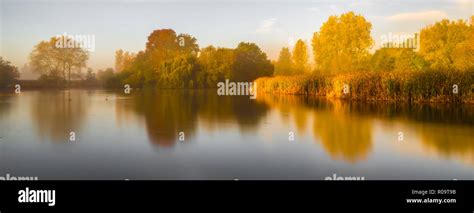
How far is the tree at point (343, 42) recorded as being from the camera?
48.7 m

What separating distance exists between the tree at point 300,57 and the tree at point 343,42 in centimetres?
267

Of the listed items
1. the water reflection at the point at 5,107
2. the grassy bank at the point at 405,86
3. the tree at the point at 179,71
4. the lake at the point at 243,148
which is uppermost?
the tree at the point at 179,71

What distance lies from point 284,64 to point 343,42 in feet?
42.0

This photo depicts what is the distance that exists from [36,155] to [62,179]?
2794 mm

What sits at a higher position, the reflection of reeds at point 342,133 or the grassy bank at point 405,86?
the grassy bank at point 405,86

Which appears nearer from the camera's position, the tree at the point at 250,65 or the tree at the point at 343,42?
the tree at the point at 343,42

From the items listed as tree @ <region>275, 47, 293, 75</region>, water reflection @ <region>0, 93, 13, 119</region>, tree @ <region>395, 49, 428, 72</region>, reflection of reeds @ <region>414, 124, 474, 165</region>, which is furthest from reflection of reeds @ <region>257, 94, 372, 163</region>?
tree @ <region>275, 47, 293, 75</region>

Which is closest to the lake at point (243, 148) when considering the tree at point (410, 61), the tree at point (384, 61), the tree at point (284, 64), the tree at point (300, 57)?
the tree at point (410, 61)

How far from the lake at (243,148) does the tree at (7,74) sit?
1076 inches

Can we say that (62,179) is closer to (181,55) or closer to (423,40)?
(423,40)

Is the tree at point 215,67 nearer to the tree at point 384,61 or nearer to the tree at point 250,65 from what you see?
the tree at point 250,65

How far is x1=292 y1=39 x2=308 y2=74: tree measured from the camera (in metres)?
53.8

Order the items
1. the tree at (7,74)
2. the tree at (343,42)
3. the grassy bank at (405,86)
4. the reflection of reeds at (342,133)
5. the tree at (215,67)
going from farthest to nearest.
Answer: the tree at (215,67) → the tree at (343,42) → the tree at (7,74) → the grassy bank at (405,86) → the reflection of reeds at (342,133)

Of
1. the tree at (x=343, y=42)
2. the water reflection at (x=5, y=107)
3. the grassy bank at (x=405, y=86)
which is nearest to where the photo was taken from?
the water reflection at (x=5, y=107)
